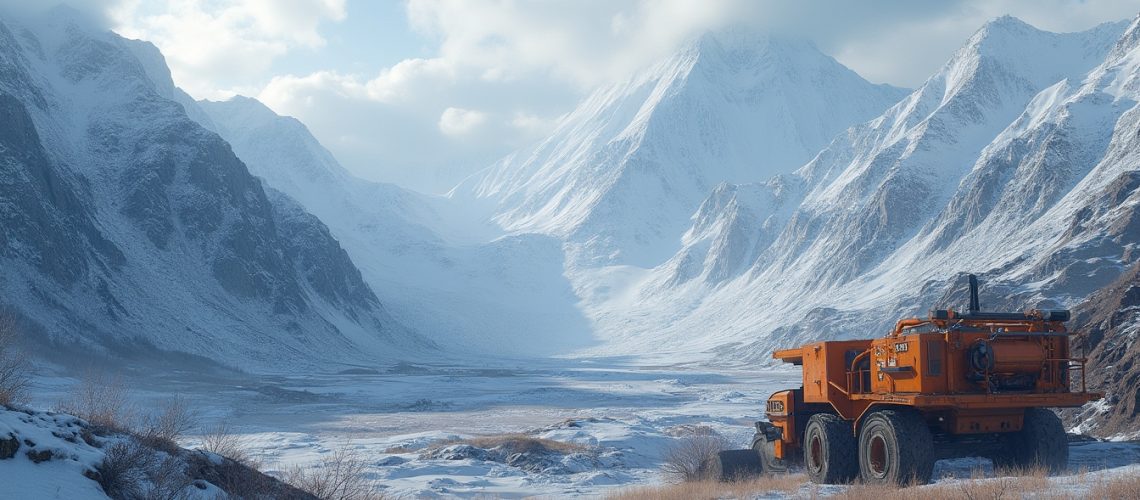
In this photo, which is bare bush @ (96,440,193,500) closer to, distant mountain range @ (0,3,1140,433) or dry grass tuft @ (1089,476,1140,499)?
dry grass tuft @ (1089,476,1140,499)

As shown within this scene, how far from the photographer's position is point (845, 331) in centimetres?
13738

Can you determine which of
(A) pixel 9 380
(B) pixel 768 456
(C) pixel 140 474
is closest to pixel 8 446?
(C) pixel 140 474

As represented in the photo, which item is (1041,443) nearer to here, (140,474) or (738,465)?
(738,465)

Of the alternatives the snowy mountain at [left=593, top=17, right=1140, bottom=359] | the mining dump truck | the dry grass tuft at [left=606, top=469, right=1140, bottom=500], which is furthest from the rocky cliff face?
the snowy mountain at [left=593, top=17, right=1140, bottom=359]

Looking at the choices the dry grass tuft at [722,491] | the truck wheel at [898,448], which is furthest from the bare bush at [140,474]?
the truck wheel at [898,448]

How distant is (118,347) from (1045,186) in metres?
126

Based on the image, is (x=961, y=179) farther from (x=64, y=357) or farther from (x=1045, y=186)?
(x=64, y=357)

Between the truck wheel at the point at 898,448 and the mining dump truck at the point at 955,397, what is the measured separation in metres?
0.02

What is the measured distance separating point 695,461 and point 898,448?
37.4 ft

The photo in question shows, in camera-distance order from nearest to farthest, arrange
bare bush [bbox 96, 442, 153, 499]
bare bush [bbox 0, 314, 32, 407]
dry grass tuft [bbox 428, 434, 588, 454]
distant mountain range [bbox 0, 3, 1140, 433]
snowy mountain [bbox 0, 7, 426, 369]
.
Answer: bare bush [bbox 96, 442, 153, 499] < bare bush [bbox 0, 314, 32, 407] < dry grass tuft [bbox 428, 434, 588, 454] < snowy mountain [bbox 0, 7, 426, 369] < distant mountain range [bbox 0, 3, 1140, 433]

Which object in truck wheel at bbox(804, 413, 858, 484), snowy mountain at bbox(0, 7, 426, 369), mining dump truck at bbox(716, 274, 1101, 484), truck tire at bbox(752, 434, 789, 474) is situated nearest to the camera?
mining dump truck at bbox(716, 274, 1101, 484)

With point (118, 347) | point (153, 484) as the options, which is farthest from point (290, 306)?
point (153, 484)

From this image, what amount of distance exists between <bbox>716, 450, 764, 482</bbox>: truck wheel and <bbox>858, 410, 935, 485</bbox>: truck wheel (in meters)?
6.43

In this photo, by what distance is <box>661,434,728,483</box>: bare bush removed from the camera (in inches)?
952
